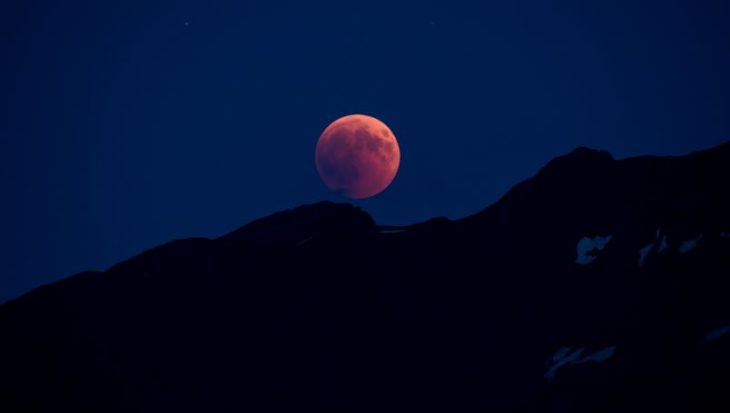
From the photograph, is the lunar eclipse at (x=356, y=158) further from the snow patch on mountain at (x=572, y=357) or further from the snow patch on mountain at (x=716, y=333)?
the snow patch on mountain at (x=716, y=333)

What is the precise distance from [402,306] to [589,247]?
42.8 ft

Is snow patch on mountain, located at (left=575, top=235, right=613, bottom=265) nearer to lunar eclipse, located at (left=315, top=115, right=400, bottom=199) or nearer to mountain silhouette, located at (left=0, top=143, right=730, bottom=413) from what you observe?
mountain silhouette, located at (left=0, top=143, right=730, bottom=413)

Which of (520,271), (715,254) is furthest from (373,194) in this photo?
(715,254)

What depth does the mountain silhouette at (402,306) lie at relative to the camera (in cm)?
2627

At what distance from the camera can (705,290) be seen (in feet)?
78.0

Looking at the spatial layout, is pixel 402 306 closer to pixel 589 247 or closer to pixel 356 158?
pixel 589 247

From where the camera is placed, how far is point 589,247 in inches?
1270

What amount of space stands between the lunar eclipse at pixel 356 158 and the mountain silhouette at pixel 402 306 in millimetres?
12624

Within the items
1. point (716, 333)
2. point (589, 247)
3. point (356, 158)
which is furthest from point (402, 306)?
point (356, 158)

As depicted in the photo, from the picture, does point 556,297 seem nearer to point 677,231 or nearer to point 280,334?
point 677,231

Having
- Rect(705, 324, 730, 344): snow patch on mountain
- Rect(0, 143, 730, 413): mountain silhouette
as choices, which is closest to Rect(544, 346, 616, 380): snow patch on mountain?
Rect(0, 143, 730, 413): mountain silhouette

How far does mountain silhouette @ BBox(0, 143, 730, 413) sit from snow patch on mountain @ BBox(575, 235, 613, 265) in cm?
14

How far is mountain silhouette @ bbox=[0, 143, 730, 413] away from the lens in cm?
2627

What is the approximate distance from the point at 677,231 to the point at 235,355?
27.3m
